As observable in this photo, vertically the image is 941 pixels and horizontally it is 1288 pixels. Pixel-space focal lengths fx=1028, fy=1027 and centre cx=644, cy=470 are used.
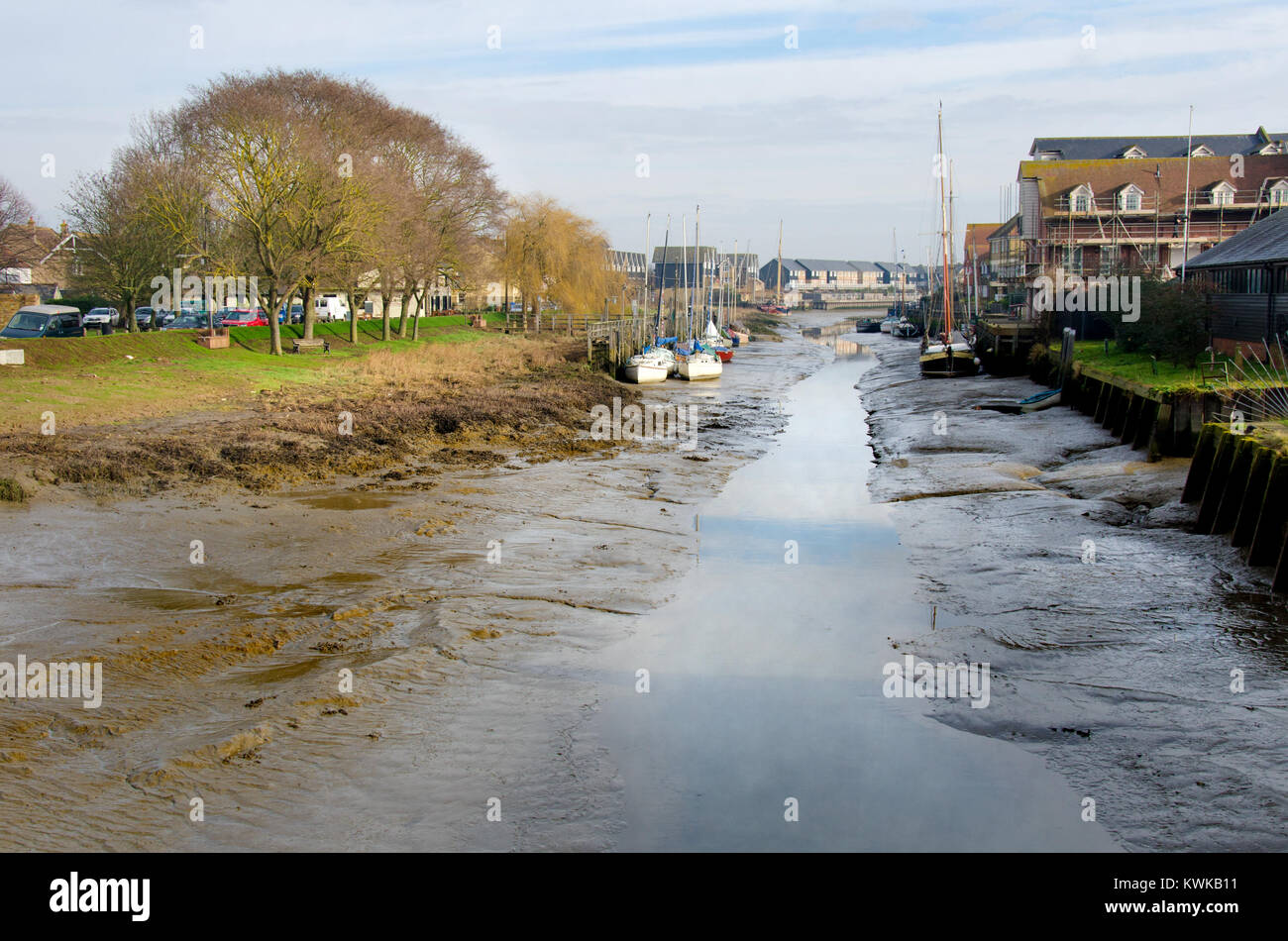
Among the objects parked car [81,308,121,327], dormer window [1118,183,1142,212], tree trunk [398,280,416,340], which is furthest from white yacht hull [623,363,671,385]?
dormer window [1118,183,1142,212]

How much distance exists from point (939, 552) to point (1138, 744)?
7421 mm

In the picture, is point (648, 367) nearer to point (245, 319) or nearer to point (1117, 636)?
point (245, 319)

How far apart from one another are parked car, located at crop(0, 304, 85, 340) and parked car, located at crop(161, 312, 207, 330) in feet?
21.2

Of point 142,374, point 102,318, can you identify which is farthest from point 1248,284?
point 102,318

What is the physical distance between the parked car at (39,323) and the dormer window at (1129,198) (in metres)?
59.6

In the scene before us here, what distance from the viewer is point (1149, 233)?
6569 centimetres

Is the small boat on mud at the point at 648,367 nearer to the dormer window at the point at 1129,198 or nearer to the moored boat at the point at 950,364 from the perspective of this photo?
the moored boat at the point at 950,364

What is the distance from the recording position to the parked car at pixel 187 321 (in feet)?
153

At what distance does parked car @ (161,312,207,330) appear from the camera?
153 feet

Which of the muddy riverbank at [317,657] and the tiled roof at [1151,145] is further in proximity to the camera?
the tiled roof at [1151,145]

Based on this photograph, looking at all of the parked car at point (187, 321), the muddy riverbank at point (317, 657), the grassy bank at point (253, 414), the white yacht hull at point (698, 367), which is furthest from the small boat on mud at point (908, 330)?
the muddy riverbank at point (317, 657)

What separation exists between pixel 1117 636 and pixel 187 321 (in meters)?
45.4
